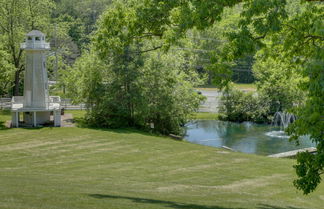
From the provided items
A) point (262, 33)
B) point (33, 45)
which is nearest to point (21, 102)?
point (33, 45)

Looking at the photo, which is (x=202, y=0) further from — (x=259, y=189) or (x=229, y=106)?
(x=229, y=106)

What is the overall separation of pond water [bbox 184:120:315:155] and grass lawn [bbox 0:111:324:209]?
5.82 metres

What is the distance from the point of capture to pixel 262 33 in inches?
414

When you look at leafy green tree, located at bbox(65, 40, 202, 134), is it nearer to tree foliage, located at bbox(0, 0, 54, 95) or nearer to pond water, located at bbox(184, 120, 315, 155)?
pond water, located at bbox(184, 120, 315, 155)

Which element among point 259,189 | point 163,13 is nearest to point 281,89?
point 259,189

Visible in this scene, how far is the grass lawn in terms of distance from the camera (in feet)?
36.2

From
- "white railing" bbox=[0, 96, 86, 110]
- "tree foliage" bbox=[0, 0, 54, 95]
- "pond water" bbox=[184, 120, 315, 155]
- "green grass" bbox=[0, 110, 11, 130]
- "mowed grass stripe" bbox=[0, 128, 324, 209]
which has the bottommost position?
"pond water" bbox=[184, 120, 315, 155]

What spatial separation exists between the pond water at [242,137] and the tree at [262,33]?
18415 millimetres

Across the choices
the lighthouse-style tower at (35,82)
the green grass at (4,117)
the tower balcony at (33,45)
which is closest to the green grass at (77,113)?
the green grass at (4,117)

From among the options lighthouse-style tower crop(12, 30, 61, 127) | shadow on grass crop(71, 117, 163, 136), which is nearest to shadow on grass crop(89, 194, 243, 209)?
shadow on grass crop(71, 117, 163, 136)

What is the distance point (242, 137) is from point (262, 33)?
27.6 meters

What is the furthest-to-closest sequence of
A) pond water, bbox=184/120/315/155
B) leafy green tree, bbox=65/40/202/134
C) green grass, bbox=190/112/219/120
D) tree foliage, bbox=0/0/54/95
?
green grass, bbox=190/112/219/120
tree foliage, bbox=0/0/54/95
leafy green tree, bbox=65/40/202/134
pond water, bbox=184/120/315/155

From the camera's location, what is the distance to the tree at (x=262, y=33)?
8117 mm

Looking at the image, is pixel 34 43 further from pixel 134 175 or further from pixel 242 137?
pixel 242 137
